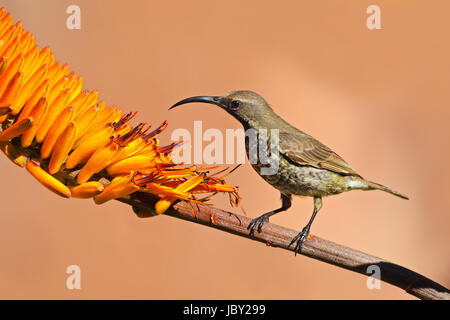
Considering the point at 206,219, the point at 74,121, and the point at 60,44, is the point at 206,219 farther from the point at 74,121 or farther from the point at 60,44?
the point at 60,44

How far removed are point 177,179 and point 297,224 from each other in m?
2.33

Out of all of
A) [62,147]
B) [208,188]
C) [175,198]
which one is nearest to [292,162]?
[208,188]

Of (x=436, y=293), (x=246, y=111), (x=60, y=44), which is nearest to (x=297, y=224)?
(x=246, y=111)

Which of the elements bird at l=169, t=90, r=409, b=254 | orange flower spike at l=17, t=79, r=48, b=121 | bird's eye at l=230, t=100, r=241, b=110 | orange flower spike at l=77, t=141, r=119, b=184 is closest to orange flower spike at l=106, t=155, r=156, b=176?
orange flower spike at l=77, t=141, r=119, b=184

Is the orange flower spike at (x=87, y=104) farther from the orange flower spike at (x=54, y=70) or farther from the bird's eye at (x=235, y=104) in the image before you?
the bird's eye at (x=235, y=104)

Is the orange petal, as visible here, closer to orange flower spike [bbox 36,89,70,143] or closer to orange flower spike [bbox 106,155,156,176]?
orange flower spike [bbox 36,89,70,143]

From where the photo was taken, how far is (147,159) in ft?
4.75

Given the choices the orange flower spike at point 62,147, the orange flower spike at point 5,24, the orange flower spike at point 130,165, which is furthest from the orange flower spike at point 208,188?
the orange flower spike at point 5,24

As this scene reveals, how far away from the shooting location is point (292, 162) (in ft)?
9.07

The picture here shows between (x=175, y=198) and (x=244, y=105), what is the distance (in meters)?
1.38

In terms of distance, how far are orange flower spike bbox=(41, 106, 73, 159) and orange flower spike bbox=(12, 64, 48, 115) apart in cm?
8

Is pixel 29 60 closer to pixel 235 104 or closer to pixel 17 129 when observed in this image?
pixel 17 129

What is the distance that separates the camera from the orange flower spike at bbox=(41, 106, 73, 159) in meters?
1.32

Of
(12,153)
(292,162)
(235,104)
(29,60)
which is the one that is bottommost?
(12,153)
